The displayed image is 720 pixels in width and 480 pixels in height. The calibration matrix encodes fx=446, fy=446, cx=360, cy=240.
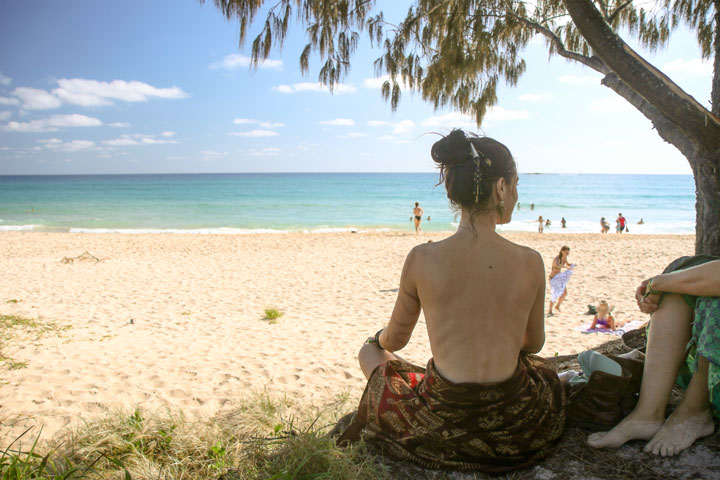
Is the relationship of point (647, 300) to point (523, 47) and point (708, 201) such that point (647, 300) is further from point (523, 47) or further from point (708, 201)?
point (523, 47)

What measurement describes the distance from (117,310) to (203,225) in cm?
Answer: 2010

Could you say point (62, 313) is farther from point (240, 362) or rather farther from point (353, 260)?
point (353, 260)

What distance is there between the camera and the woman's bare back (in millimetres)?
1513

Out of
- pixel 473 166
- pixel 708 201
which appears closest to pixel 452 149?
pixel 473 166

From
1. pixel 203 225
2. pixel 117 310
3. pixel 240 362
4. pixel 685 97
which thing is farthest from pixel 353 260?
pixel 203 225

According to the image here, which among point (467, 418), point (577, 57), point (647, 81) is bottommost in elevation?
point (467, 418)

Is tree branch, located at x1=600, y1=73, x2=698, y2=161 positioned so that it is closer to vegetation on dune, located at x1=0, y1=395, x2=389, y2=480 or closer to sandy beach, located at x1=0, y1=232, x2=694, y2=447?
vegetation on dune, located at x1=0, y1=395, x2=389, y2=480

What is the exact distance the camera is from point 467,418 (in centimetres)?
161

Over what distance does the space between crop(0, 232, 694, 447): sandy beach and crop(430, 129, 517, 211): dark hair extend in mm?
2431

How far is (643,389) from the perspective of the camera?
180cm

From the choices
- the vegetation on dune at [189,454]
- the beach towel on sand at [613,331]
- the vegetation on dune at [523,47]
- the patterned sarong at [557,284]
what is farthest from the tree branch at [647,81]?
the patterned sarong at [557,284]

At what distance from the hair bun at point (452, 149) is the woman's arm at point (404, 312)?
0.35 m

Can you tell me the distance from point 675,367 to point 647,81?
1.56m

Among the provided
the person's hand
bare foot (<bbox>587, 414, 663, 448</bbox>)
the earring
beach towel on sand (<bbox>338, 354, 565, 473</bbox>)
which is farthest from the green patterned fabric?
the earring
